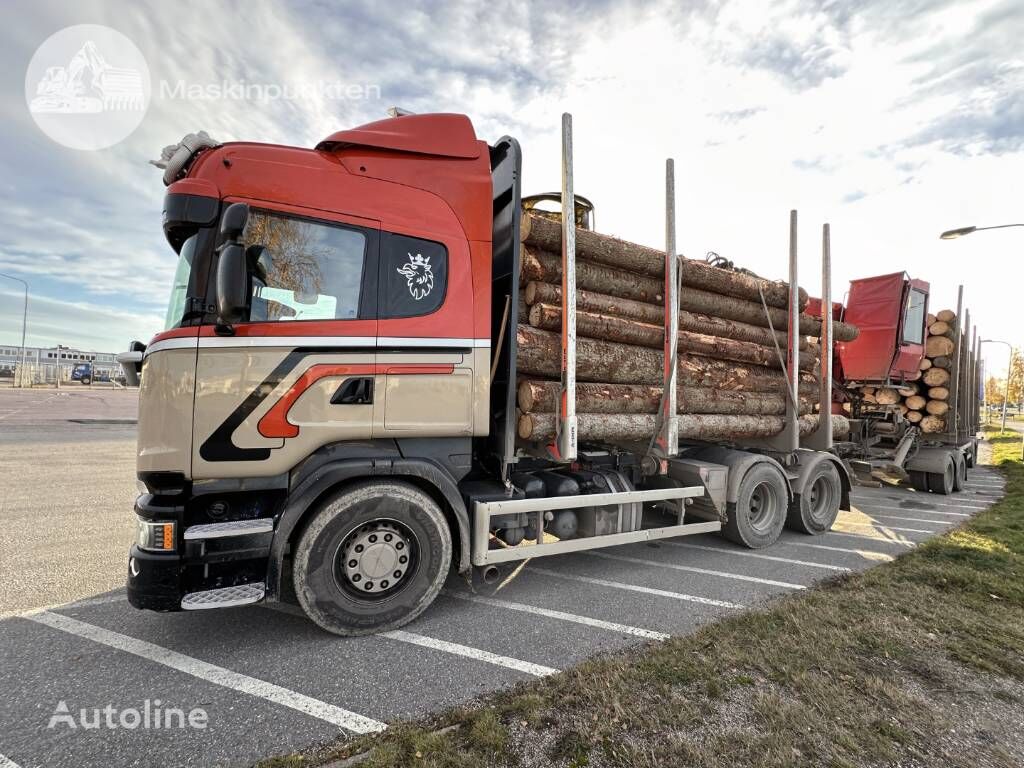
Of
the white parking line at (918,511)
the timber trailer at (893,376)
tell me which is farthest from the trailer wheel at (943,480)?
the white parking line at (918,511)

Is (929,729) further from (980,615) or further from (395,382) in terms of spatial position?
(395,382)

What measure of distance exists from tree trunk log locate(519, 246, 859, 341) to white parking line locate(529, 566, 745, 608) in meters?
2.77

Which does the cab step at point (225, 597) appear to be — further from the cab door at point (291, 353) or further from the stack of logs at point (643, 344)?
the stack of logs at point (643, 344)

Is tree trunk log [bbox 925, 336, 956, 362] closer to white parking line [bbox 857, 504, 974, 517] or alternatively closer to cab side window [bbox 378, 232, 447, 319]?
white parking line [bbox 857, 504, 974, 517]

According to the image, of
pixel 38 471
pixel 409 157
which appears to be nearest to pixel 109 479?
pixel 38 471

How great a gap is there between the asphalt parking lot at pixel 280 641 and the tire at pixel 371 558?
188 mm

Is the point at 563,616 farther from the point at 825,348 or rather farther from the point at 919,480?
the point at 919,480

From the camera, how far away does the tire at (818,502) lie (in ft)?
20.6

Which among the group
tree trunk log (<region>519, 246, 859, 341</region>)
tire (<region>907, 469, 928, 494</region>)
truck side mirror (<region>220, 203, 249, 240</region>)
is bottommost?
tire (<region>907, 469, 928, 494</region>)

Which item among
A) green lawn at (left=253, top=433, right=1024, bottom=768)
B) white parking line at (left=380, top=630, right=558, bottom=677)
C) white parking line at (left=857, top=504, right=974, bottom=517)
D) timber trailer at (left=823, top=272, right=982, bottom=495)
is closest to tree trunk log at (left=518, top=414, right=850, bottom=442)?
white parking line at (left=380, top=630, right=558, bottom=677)

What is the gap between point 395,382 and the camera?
353 cm

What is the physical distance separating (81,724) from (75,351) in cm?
7303

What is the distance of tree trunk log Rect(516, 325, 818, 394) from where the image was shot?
14.1ft

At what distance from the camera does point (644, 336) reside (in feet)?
16.4
